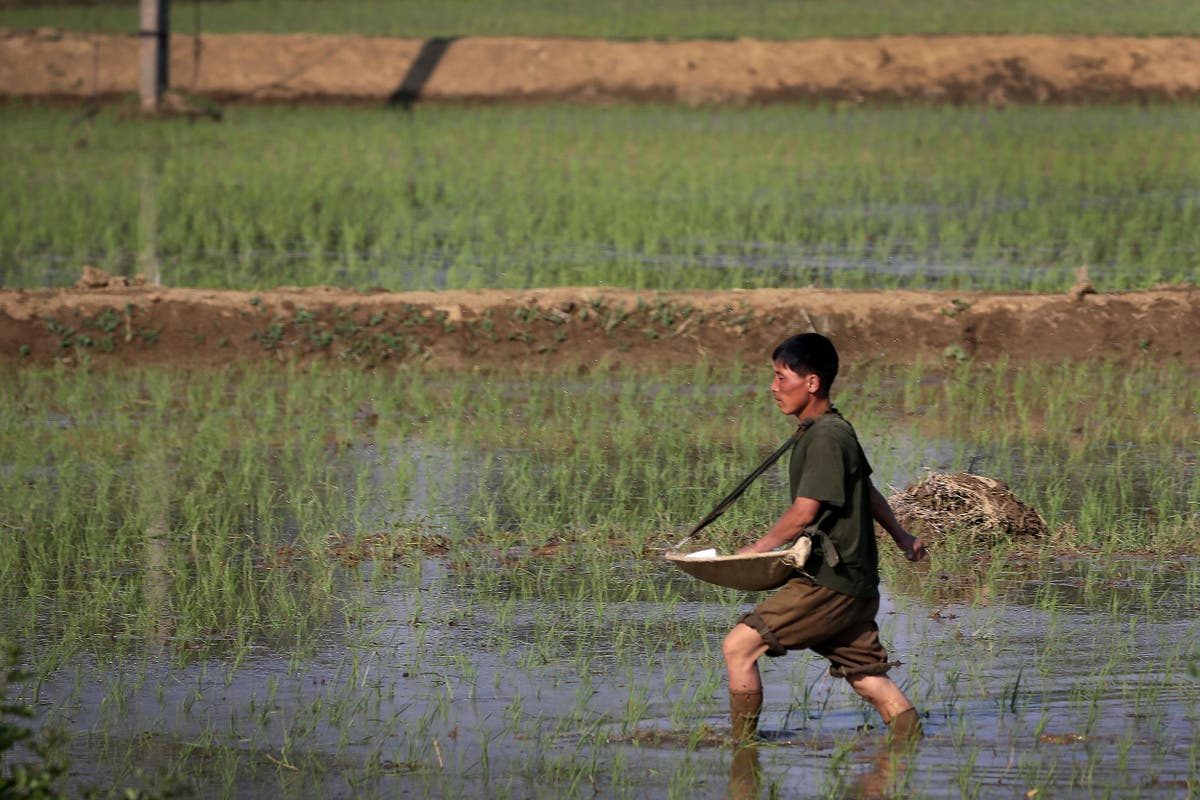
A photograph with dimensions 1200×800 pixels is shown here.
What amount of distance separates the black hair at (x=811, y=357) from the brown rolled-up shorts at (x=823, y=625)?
529mm

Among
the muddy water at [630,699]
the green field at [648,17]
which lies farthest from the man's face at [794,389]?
the green field at [648,17]

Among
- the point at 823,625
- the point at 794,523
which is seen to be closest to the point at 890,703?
the point at 823,625

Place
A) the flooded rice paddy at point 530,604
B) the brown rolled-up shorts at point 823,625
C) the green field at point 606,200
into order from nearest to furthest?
the brown rolled-up shorts at point 823,625
the flooded rice paddy at point 530,604
the green field at point 606,200

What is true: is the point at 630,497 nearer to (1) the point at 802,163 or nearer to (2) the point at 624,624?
(2) the point at 624,624

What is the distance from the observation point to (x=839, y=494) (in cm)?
485

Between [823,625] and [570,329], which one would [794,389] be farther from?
[570,329]

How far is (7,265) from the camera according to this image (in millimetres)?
14484

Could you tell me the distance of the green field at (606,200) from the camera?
1424 centimetres

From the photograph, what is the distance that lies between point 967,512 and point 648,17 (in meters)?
31.4

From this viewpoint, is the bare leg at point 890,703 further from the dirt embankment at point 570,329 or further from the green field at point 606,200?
the green field at point 606,200

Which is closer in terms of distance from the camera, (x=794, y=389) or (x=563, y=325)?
(x=794, y=389)

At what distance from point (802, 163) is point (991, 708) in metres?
16.1

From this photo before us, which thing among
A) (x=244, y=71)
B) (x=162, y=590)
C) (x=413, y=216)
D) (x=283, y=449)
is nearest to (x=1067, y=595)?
(x=162, y=590)

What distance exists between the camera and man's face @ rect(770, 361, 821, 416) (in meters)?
4.98
